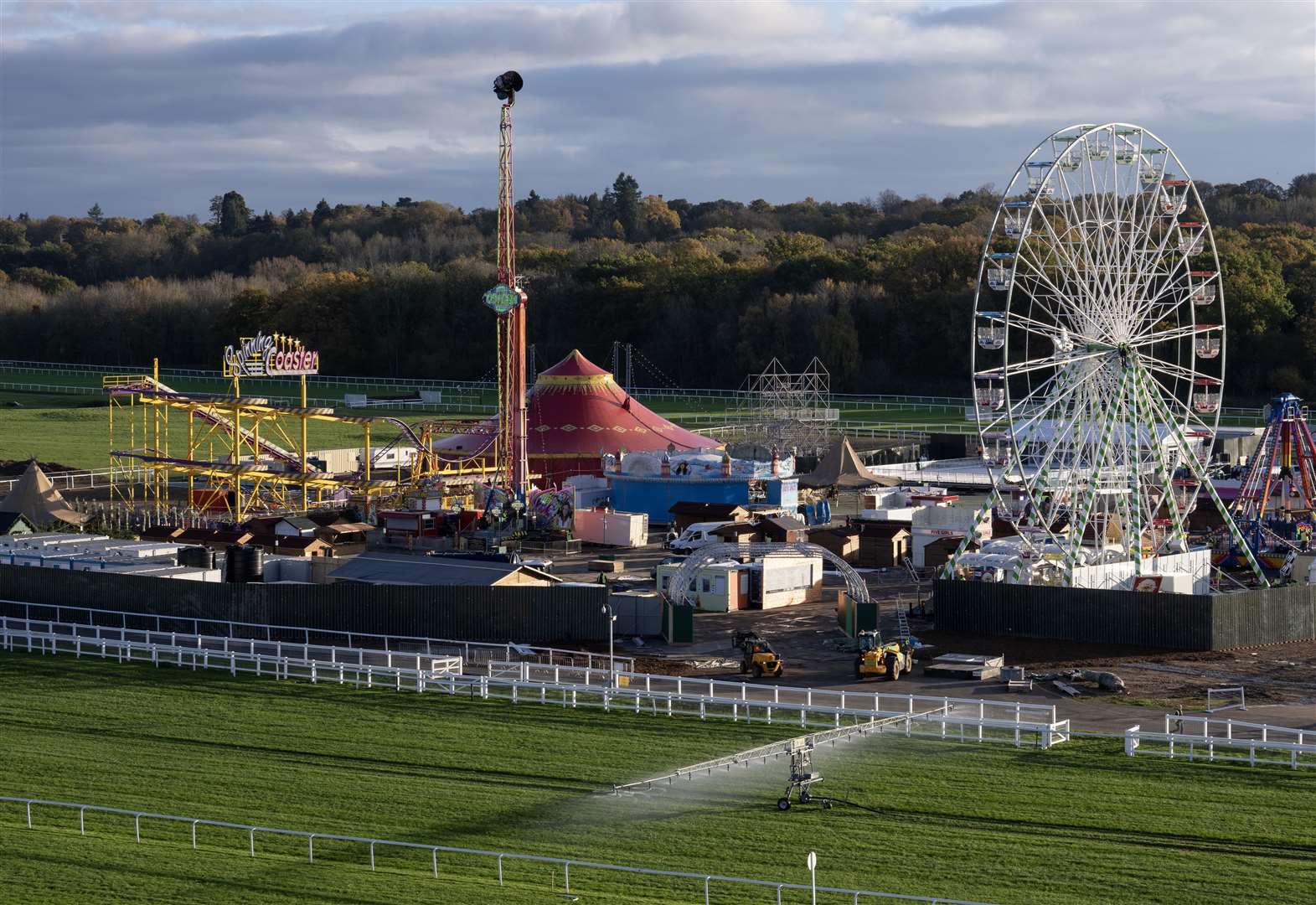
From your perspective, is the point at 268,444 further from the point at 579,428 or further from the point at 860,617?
the point at 860,617

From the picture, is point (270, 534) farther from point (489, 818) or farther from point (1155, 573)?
point (489, 818)

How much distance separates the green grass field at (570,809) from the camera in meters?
26.5

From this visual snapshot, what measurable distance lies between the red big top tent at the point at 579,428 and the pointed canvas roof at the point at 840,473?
19.2ft

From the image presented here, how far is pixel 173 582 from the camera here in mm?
47938

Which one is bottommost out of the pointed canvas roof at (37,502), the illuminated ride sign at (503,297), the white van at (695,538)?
the white van at (695,538)

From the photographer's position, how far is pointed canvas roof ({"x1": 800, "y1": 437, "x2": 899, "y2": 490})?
7762cm

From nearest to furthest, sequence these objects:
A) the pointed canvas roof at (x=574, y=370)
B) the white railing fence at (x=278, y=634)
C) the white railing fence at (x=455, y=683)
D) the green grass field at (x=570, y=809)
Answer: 1. the green grass field at (x=570, y=809)
2. the white railing fence at (x=455, y=683)
3. the white railing fence at (x=278, y=634)
4. the pointed canvas roof at (x=574, y=370)

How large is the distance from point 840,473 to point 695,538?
18.0 meters

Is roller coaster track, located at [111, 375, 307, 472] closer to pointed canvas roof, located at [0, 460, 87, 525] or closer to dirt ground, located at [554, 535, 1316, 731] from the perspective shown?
pointed canvas roof, located at [0, 460, 87, 525]

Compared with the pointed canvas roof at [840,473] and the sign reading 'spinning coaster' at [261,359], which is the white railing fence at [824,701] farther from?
the pointed canvas roof at [840,473]

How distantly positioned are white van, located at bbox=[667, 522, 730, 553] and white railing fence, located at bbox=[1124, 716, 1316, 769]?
26471 mm

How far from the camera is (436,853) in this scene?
91.4 ft

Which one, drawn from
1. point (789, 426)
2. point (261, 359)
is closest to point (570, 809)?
point (261, 359)

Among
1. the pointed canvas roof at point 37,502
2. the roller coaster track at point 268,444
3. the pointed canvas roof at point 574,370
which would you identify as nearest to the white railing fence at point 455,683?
the pointed canvas roof at point 37,502
